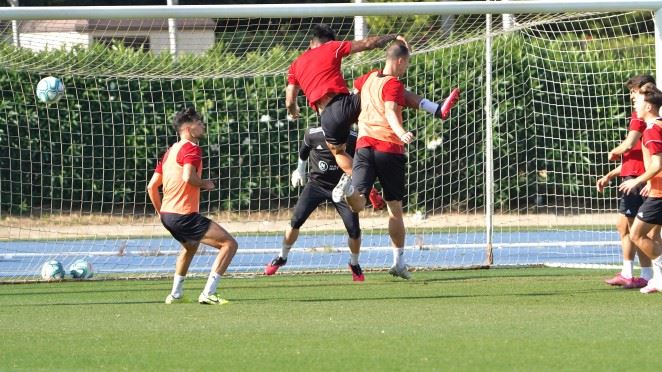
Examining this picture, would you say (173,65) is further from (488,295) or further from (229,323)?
(229,323)

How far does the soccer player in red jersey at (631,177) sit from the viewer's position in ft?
36.7

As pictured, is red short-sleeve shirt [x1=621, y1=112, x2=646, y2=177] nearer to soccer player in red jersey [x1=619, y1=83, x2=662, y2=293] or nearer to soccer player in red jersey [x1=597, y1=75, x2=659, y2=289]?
soccer player in red jersey [x1=597, y1=75, x2=659, y2=289]

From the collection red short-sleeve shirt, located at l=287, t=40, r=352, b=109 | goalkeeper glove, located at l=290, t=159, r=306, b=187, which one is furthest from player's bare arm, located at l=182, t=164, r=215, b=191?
goalkeeper glove, located at l=290, t=159, r=306, b=187

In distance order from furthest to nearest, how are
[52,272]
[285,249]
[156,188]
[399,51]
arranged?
[52,272] → [285,249] → [399,51] → [156,188]

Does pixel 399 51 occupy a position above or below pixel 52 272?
above

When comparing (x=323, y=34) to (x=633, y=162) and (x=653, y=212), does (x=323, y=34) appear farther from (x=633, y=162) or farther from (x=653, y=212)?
(x=653, y=212)

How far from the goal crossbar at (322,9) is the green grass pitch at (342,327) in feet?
9.18

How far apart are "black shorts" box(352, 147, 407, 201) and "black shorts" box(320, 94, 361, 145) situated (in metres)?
0.28

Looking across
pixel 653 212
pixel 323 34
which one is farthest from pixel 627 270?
pixel 323 34

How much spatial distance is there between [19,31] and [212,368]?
8740mm

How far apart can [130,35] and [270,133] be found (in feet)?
10.1

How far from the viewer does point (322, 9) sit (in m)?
12.4

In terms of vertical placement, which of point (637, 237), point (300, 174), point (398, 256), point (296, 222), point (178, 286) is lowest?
point (178, 286)

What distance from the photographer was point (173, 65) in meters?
16.2
